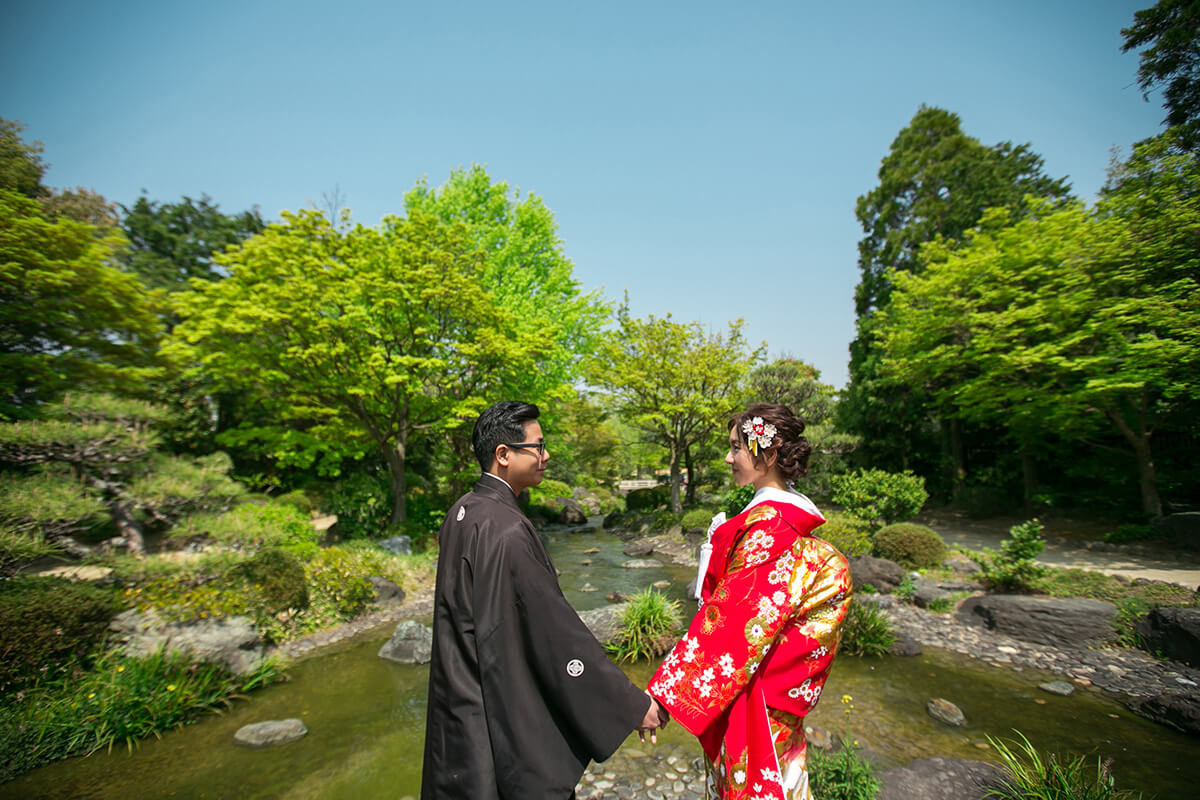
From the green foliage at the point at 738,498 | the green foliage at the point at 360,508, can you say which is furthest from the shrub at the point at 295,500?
the green foliage at the point at 738,498

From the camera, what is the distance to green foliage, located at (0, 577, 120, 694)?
4.29 m

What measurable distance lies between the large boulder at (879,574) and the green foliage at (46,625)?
35.3 feet

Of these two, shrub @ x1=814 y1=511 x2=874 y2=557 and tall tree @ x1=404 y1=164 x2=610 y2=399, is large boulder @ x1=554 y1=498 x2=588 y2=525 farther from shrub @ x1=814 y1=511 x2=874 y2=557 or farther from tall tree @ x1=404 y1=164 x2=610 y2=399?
shrub @ x1=814 y1=511 x2=874 y2=557

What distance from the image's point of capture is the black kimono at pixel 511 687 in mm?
1759

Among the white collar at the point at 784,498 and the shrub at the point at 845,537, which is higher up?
the white collar at the point at 784,498

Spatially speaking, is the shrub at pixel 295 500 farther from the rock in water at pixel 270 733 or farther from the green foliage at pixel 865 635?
the green foliage at pixel 865 635

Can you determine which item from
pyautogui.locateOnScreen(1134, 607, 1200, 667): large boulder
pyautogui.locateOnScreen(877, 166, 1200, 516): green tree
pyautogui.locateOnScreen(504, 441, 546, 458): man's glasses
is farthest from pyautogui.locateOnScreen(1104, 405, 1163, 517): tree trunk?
pyautogui.locateOnScreen(504, 441, 546, 458): man's glasses

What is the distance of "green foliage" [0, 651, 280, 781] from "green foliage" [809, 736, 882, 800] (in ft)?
19.1

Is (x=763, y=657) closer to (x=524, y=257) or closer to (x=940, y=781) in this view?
(x=940, y=781)

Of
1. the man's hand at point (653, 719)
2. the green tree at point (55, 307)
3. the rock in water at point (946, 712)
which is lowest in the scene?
the rock in water at point (946, 712)

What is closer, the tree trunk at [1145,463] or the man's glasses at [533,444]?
the man's glasses at [533,444]

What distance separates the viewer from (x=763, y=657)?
1.92m

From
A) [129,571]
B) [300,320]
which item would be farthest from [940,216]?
[129,571]

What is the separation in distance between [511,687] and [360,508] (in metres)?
12.9
